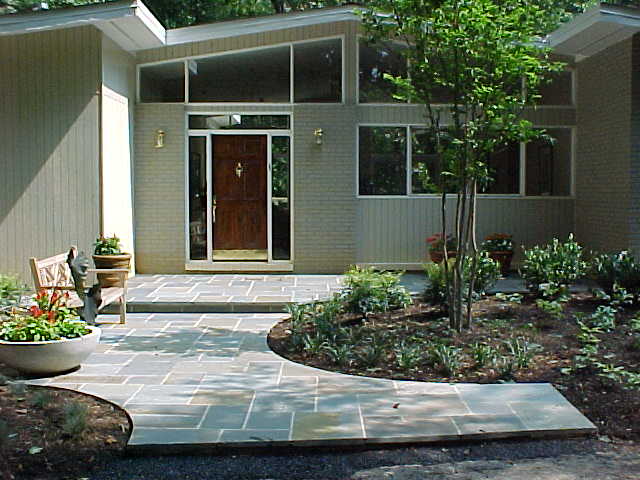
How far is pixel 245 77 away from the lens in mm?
11797

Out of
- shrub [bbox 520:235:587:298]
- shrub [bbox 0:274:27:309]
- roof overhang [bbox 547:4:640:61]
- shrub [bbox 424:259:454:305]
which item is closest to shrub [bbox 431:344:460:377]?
shrub [bbox 424:259:454:305]

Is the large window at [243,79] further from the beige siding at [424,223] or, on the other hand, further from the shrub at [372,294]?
the shrub at [372,294]

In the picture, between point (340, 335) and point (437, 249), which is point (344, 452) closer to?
point (340, 335)

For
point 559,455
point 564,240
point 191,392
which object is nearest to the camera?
point 559,455

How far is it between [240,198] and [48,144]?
307 centimetres

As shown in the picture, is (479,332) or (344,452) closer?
(344,452)

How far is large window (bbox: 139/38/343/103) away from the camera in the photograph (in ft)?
38.6

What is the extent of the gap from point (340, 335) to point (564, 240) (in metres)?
6.42

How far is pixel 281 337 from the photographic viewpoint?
25.1 feet

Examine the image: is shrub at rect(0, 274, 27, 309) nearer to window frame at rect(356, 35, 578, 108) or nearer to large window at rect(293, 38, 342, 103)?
large window at rect(293, 38, 342, 103)

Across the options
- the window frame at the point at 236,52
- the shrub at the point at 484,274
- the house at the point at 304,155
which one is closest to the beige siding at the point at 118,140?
the house at the point at 304,155

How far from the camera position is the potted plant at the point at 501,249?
1146 cm

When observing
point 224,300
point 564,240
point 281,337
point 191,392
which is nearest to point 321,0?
point 564,240

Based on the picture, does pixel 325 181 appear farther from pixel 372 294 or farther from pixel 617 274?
pixel 617 274
